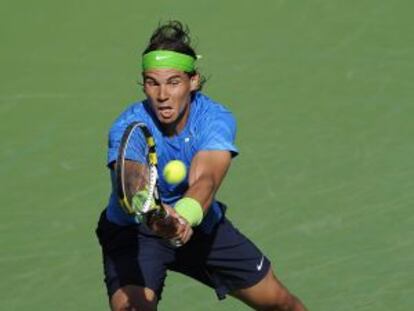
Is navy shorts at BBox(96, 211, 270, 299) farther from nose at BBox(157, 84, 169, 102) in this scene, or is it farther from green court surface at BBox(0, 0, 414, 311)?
green court surface at BBox(0, 0, 414, 311)

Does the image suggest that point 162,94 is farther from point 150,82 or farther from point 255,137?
point 255,137

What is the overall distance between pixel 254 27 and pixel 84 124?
7.72 feet

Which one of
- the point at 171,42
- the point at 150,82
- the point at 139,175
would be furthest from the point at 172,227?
the point at 171,42

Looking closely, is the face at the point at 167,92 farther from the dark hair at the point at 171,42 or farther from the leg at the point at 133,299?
the leg at the point at 133,299

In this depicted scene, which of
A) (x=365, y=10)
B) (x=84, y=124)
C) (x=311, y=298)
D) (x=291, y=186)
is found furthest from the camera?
(x=365, y=10)

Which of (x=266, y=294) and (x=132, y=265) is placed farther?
(x=266, y=294)

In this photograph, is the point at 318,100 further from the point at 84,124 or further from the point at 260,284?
the point at 260,284

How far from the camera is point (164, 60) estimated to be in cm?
705

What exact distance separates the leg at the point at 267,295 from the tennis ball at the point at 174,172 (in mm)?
1209

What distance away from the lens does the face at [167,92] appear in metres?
6.95

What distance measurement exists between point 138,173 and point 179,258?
3.95 feet

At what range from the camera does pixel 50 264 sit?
930cm

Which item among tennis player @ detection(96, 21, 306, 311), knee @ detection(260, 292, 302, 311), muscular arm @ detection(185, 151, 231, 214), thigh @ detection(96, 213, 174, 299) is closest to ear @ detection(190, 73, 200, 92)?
tennis player @ detection(96, 21, 306, 311)

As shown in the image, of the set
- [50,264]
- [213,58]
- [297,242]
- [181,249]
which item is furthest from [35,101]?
[181,249]
